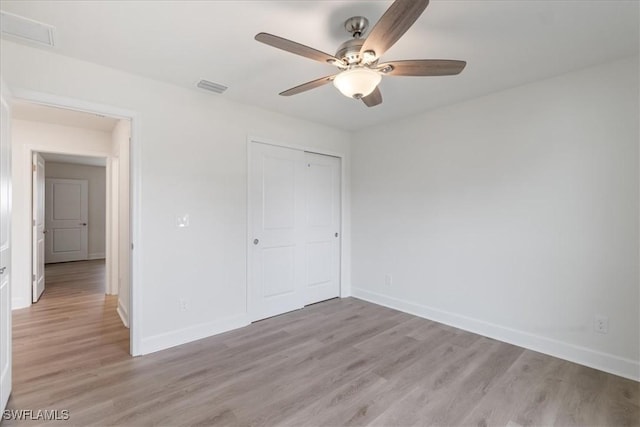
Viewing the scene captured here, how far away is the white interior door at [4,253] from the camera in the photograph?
5.83ft

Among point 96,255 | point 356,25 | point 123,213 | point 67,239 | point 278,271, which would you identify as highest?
point 356,25

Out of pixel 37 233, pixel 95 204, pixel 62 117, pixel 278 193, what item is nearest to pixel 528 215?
pixel 278 193

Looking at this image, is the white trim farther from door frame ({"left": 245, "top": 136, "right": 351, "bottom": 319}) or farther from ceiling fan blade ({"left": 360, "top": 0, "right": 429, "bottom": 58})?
ceiling fan blade ({"left": 360, "top": 0, "right": 429, "bottom": 58})

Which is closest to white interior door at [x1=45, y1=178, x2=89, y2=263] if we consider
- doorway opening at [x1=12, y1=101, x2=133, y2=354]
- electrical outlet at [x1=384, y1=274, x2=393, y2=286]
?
doorway opening at [x1=12, y1=101, x2=133, y2=354]

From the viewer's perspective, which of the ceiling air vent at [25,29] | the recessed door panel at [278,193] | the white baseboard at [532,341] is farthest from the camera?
the recessed door panel at [278,193]

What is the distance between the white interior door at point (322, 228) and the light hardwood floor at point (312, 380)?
3.07 feet

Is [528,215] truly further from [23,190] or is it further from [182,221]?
[23,190]

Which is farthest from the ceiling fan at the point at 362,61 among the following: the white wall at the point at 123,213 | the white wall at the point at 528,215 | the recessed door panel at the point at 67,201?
the recessed door panel at the point at 67,201

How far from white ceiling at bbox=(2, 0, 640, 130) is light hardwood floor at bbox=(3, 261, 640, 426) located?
2426 mm

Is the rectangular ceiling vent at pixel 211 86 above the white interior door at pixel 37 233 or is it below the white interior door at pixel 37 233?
above

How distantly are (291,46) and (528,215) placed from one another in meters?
2.56

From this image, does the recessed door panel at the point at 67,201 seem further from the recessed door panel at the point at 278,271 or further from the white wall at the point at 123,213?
the recessed door panel at the point at 278,271

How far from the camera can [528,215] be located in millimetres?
2758

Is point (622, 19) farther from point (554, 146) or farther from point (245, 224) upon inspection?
point (245, 224)
